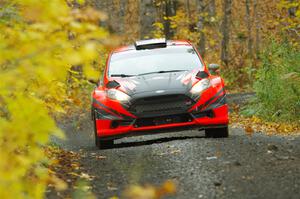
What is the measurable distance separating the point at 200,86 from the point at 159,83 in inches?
25.1

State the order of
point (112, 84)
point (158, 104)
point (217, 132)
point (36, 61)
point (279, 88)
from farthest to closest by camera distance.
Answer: point (279, 88), point (217, 132), point (112, 84), point (158, 104), point (36, 61)

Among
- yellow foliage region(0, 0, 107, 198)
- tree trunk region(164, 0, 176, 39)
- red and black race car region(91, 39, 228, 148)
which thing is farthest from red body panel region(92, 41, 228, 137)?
tree trunk region(164, 0, 176, 39)

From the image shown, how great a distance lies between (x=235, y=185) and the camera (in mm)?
6230

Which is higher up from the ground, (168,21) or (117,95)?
(117,95)

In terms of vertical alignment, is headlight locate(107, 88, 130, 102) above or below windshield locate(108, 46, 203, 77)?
below

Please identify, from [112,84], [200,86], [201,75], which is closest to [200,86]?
[200,86]

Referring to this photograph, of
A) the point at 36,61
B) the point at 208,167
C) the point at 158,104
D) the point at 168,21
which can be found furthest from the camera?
the point at 168,21

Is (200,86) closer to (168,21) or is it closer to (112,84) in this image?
(112,84)

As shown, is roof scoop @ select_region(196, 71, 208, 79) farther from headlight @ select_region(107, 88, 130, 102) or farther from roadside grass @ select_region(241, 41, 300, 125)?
roadside grass @ select_region(241, 41, 300, 125)

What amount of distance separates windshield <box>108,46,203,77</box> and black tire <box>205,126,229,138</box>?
1.11m

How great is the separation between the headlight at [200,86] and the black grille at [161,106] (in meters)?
0.17

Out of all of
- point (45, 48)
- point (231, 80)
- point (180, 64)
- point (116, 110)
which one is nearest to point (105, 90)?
point (116, 110)

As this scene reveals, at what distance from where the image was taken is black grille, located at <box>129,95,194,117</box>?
383 inches

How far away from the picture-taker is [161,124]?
385 inches
